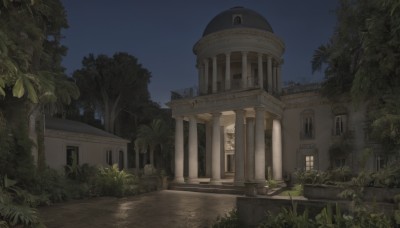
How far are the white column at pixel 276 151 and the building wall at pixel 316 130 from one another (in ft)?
4.54

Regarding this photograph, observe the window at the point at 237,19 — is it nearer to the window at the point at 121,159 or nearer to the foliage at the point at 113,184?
the foliage at the point at 113,184

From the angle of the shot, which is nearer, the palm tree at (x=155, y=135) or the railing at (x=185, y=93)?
the railing at (x=185, y=93)

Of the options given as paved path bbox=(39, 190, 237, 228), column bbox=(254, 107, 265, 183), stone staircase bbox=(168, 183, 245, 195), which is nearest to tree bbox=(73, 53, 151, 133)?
stone staircase bbox=(168, 183, 245, 195)

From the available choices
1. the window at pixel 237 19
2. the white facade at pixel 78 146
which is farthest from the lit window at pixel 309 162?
the white facade at pixel 78 146

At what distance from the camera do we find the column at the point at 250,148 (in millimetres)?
26139

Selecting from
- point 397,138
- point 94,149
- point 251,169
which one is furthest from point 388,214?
point 94,149

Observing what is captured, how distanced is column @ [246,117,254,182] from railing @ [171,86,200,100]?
4.85 m

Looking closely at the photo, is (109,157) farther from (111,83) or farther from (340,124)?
(340,124)

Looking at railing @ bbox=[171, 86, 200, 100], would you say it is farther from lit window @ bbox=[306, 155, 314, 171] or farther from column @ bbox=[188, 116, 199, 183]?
lit window @ bbox=[306, 155, 314, 171]

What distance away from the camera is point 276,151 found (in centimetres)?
2522

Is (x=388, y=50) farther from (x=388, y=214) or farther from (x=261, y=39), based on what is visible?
(x=261, y=39)

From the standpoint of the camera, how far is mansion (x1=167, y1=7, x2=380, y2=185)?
23.2 meters

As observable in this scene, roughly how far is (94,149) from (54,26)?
37.2 ft

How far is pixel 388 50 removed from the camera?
13016 millimetres
